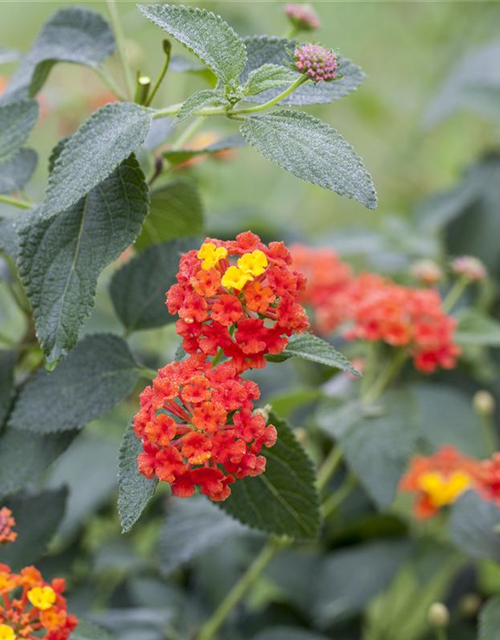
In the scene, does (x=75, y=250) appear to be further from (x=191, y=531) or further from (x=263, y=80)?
(x=191, y=531)

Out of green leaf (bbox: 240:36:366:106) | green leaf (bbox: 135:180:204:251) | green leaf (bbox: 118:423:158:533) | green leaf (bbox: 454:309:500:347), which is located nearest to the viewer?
green leaf (bbox: 118:423:158:533)

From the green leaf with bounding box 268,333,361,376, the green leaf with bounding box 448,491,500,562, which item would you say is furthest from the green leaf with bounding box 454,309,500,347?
the green leaf with bounding box 268,333,361,376

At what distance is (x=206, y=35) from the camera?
53cm

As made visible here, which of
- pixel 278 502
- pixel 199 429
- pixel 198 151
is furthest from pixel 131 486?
pixel 198 151

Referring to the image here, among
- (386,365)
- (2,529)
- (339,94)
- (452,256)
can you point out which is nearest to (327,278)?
(386,365)

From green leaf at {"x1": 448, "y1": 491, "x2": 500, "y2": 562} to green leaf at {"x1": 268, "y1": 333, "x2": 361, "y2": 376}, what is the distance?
307 millimetres

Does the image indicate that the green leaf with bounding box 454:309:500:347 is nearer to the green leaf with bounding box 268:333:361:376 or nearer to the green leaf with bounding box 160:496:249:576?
the green leaf with bounding box 160:496:249:576

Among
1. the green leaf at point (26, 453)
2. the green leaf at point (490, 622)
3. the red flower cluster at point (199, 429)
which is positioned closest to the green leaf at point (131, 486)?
the red flower cluster at point (199, 429)

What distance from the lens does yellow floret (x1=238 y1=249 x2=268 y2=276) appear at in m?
0.48

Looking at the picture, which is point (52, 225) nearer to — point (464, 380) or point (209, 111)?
point (209, 111)

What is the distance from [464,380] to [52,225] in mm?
704

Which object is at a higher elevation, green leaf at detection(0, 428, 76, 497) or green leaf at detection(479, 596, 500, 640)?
green leaf at detection(0, 428, 76, 497)

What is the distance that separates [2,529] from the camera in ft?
1.72

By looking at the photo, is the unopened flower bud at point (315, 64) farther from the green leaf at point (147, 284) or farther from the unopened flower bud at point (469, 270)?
the unopened flower bud at point (469, 270)
